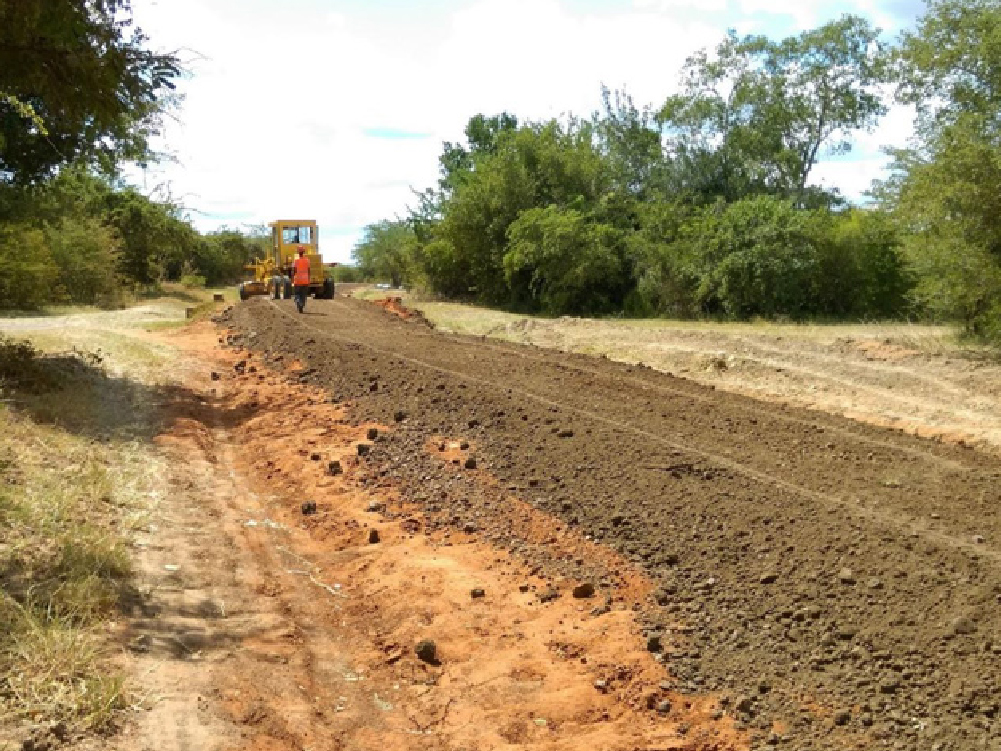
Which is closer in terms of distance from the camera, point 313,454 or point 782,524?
point 782,524

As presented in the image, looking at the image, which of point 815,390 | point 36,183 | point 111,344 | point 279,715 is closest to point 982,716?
point 279,715

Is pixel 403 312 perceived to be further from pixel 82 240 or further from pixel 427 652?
pixel 427 652

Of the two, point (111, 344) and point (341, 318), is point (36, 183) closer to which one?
point (111, 344)

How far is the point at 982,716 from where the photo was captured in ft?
12.6

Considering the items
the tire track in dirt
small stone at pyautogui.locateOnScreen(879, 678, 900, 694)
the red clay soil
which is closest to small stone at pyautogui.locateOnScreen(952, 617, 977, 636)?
small stone at pyautogui.locateOnScreen(879, 678, 900, 694)

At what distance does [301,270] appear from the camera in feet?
80.5

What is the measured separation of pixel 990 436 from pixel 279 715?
7730mm

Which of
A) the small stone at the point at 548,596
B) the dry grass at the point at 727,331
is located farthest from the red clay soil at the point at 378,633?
the dry grass at the point at 727,331

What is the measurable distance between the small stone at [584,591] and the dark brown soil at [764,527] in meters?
0.17

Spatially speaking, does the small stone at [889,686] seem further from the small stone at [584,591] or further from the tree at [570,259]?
the tree at [570,259]

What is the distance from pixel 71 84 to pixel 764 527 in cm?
701

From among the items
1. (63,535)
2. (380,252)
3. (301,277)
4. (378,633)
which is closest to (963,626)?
(378,633)

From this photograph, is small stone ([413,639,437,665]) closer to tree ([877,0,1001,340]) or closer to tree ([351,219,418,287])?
tree ([877,0,1001,340])

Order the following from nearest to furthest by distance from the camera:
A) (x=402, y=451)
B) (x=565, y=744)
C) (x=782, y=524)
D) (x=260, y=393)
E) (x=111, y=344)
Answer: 1. (x=565, y=744)
2. (x=782, y=524)
3. (x=402, y=451)
4. (x=260, y=393)
5. (x=111, y=344)
